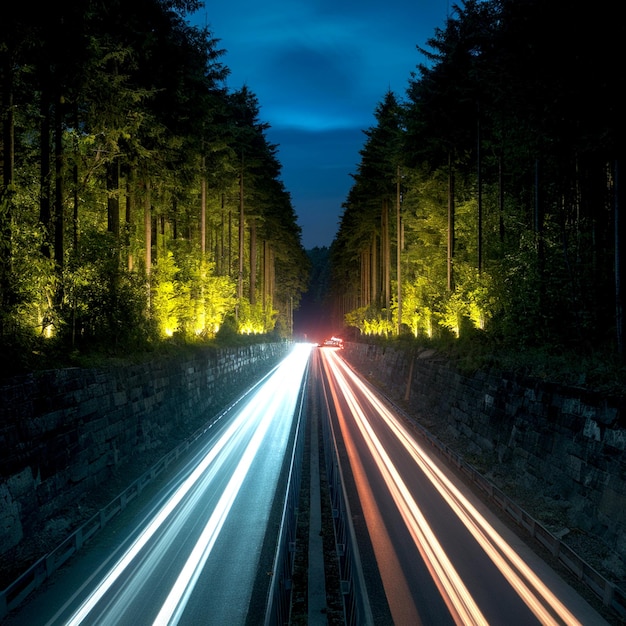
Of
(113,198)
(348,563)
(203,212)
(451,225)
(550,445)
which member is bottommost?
(348,563)

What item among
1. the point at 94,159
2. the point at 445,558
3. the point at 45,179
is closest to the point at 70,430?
the point at 45,179

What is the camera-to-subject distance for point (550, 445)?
10227mm

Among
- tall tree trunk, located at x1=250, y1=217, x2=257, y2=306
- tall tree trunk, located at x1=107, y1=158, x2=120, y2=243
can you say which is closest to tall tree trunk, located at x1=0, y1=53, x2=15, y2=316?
tall tree trunk, located at x1=107, y1=158, x2=120, y2=243

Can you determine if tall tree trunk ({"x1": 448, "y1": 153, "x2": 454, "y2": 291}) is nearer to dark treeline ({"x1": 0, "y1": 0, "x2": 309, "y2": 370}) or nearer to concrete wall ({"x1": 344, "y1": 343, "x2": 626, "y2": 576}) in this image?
concrete wall ({"x1": 344, "y1": 343, "x2": 626, "y2": 576})

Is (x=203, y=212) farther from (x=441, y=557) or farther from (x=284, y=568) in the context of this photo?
(x=441, y=557)

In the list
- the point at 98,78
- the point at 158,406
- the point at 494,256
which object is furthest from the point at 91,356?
the point at 494,256

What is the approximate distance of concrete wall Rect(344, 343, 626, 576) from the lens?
7.97 m

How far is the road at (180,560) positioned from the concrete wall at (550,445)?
531 centimetres

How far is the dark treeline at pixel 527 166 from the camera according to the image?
11734 mm

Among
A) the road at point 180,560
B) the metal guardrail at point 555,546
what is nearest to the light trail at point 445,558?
the metal guardrail at point 555,546

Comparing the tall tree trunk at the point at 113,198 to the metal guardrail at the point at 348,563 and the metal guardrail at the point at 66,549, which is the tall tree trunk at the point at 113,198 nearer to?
A: the metal guardrail at the point at 66,549

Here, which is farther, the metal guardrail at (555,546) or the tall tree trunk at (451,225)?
the tall tree trunk at (451,225)

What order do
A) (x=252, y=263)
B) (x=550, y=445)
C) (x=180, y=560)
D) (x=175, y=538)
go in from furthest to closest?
(x=252, y=263) → (x=550, y=445) → (x=175, y=538) → (x=180, y=560)

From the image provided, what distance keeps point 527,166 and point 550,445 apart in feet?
56.1
